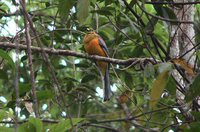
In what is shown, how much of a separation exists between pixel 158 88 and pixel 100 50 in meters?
3.27

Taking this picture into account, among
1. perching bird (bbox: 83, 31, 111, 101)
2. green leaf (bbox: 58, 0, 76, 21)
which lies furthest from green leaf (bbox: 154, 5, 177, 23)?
perching bird (bbox: 83, 31, 111, 101)

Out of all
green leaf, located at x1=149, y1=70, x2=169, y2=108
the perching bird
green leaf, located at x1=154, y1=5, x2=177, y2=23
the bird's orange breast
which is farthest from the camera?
the bird's orange breast

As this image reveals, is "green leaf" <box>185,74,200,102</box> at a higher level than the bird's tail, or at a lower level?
lower

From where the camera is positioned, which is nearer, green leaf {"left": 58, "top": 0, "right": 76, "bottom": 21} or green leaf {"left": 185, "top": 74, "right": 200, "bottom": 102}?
green leaf {"left": 185, "top": 74, "right": 200, "bottom": 102}

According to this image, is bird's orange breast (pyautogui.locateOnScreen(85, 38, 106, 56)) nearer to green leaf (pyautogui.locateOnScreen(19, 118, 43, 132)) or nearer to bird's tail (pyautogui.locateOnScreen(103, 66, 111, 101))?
bird's tail (pyautogui.locateOnScreen(103, 66, 111, 101))

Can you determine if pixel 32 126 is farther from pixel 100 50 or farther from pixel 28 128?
pixel 100 50

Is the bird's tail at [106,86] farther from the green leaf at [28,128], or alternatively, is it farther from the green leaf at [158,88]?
the green leaf at [158,88]

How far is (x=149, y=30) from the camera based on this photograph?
2.68 meters

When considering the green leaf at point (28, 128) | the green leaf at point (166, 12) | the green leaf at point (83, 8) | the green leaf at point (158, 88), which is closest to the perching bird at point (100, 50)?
the green leaf at point (166, 12)

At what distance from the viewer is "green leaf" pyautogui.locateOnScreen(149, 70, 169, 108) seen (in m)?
1.62

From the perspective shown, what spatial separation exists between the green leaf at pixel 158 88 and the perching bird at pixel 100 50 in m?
2.49

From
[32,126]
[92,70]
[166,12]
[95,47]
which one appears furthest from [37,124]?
[95,47]

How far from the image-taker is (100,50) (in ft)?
16.1

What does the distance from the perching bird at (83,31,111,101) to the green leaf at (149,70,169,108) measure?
249 cm
